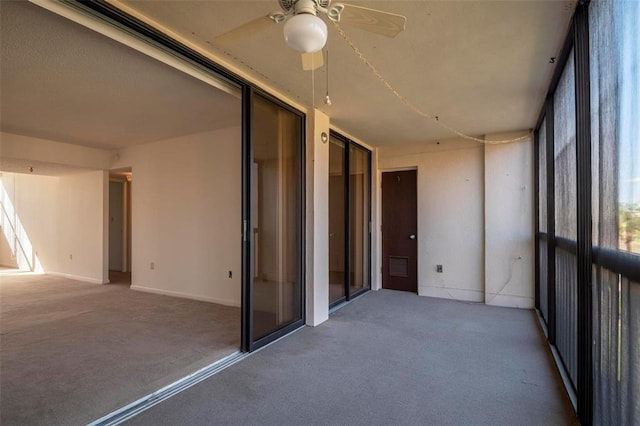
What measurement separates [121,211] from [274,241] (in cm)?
611

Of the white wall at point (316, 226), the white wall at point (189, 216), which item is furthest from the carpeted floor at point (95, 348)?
the white wall at point (316, 226)

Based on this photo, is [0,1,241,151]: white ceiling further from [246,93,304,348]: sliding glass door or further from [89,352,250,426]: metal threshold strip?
[89,352,250,426]: metal threshold strip

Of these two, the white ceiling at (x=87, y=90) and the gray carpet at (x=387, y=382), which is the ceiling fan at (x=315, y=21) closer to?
the white ceiling at (x=87, y=90)

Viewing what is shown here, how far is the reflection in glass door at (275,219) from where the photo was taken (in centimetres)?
303

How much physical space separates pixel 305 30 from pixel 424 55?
1452mm

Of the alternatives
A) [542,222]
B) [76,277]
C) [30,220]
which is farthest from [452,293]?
[30,220]

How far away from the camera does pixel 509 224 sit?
4.55m

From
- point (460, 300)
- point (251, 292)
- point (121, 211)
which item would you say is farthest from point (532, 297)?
point (121, 211)

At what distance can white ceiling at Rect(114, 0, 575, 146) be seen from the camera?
1.94 metres

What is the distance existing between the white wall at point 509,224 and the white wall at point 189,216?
362cm

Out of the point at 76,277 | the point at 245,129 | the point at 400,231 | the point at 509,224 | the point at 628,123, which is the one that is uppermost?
the point at 245,129

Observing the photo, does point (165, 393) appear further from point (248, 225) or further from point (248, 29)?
point (248, 29)

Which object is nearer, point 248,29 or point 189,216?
point 248,29

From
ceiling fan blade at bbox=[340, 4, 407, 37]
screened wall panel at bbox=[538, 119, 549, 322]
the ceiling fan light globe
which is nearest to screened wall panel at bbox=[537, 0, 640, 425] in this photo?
ceiling fan blade at bbox=[340, 4, 407, 37]
